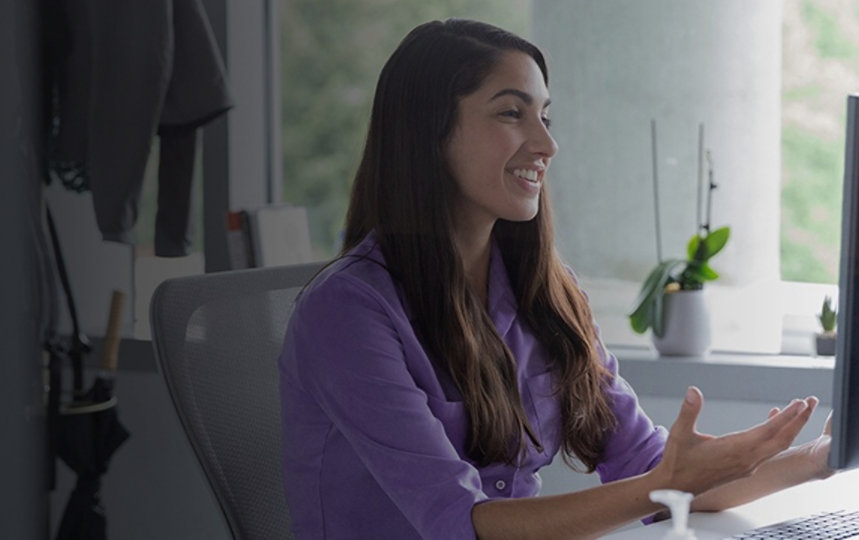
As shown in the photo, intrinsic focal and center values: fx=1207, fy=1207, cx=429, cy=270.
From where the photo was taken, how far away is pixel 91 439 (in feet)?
5.63

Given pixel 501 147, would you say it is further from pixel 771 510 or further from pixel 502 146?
pixel 771 510

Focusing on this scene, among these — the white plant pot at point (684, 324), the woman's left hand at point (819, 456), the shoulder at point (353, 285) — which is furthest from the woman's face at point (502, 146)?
the white plant pot at point (684, 324)

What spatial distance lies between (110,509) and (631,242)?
3.55 feet

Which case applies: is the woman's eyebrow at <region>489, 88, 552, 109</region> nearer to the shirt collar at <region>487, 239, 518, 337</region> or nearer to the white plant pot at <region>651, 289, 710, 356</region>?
the shirt collar at <region>487, 239, 518, 337</region>

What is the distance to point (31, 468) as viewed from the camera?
1663 millimetres

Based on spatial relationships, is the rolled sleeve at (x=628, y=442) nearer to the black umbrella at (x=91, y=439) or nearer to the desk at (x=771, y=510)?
the desk at (x=771, y=510)

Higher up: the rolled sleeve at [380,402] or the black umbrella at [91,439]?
the rolled sleeve at [380,402]

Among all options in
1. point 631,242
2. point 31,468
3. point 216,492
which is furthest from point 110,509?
point 631,242

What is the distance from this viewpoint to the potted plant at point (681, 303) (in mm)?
2170

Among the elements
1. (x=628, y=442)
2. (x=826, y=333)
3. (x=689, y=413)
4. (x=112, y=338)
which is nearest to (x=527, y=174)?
(x=628, y=442)

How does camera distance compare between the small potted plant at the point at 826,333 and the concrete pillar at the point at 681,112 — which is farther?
the concrete pillar at the point at 681,112

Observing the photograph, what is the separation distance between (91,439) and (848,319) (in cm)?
117

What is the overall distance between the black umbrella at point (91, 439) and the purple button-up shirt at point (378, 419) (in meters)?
0.65

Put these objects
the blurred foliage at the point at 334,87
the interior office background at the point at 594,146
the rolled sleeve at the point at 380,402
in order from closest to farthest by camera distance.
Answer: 1. the rolled sleeve at the point at 380,402
2. the interior office background at the point at 594,146
3. the blurred foliage at the point at 334,87
